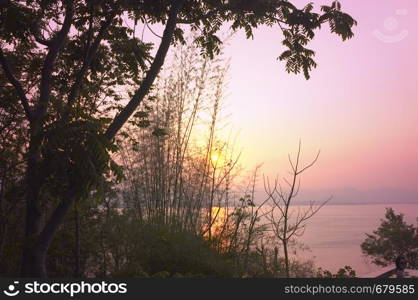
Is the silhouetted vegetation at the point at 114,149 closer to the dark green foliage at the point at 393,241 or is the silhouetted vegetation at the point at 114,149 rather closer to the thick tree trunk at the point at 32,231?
the thick tree trunk at the point at 32,231

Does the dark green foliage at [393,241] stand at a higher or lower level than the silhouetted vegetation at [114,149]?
lower

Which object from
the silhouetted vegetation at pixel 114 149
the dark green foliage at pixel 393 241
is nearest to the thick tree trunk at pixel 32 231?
the silhouetted vegetation at pixel 114 149

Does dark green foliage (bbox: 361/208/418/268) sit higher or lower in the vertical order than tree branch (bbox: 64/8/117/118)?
lower

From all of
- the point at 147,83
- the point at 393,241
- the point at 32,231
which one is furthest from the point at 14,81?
the point at 393,241

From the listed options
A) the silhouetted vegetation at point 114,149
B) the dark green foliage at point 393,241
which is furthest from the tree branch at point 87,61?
the dark green foliage at point 393,241

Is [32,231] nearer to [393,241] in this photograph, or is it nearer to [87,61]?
[87,61]

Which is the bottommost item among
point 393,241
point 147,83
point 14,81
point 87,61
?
point 393,241

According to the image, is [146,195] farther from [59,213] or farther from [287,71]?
[287,71]

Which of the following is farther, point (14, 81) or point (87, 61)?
point (87, 61)

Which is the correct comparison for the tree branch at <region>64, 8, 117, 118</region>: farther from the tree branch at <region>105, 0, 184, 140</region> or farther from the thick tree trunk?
the thick tree trunk

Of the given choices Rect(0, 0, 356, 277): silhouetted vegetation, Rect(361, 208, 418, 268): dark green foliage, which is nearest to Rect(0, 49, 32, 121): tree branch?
Rect(0, 0, 356, 277): silhouetted vegetation

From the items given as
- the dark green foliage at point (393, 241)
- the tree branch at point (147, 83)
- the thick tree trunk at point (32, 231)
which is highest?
the tree branch at point (147, 83)

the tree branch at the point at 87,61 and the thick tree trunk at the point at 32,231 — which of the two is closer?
the thick tree trunk at the point at 32,231

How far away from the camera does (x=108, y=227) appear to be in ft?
18.0
